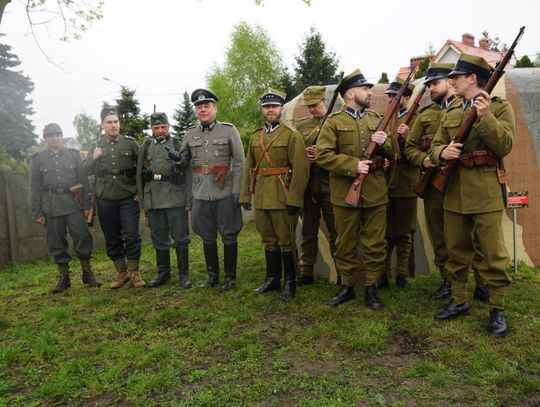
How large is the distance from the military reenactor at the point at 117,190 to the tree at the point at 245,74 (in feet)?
79.4

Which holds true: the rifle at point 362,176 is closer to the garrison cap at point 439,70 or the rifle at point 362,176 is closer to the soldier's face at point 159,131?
the garrison cap at point 439,70

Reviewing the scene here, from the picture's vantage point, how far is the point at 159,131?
18.3 feet

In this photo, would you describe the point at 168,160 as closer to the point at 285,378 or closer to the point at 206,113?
the point at 206,113

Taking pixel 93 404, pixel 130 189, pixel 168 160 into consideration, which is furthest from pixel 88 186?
pixel 93 404

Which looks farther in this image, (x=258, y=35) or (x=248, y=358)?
(x=258, y=35)

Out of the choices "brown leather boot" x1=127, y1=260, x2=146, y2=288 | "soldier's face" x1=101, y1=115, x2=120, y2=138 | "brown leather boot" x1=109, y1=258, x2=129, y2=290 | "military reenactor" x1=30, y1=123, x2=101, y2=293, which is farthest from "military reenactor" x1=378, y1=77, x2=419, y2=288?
"military reenactor" x1=30, y1=123, x2=101, y2=293

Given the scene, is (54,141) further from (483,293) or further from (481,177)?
(483,293)

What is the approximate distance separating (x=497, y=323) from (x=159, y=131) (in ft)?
13.4

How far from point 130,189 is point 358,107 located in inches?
115

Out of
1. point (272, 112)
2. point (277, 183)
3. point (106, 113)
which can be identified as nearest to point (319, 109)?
point (272, 112)

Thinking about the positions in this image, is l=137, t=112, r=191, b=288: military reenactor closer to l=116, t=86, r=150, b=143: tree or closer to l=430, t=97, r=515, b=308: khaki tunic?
l=430, t=97, r=515, b=308: khaki tunic

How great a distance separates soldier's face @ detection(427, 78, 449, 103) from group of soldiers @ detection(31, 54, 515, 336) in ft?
0.04

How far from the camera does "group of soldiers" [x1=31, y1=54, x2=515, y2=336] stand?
3.66 m

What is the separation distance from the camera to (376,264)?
434 cm
